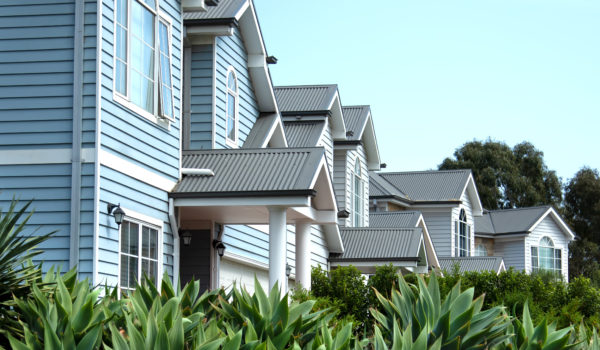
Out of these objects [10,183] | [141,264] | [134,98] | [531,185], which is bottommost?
[141,264]

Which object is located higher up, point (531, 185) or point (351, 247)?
point (531, 185)

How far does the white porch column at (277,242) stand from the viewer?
50.0 feet

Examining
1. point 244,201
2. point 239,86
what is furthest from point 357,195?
point 244,201

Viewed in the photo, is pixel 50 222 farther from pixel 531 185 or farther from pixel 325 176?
pixel 531 185

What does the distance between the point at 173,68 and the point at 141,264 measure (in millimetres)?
3342

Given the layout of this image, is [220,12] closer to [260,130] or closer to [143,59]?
[260,130]

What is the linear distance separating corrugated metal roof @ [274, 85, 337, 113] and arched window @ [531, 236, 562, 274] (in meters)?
24.6

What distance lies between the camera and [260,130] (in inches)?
776

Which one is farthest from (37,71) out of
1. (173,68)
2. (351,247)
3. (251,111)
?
(351,247)

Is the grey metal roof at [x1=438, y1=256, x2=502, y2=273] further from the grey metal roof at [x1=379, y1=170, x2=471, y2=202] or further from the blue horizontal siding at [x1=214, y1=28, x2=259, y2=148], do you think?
the blue horizontal siding at [x1=214, y1=28, x2=259, y2=148]

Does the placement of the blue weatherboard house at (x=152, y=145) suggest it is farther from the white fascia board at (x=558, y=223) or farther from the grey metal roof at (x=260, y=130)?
the white fascia board at (x=558, y=223)

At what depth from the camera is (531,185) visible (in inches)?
2746

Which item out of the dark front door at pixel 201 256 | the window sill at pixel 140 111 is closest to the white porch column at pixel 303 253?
the dark front door at pixel 201 256

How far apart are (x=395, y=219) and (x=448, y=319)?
24.8m
